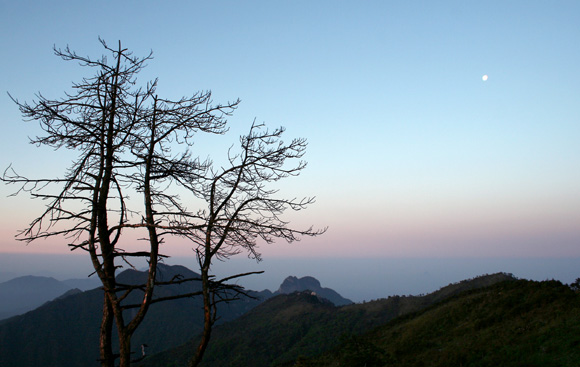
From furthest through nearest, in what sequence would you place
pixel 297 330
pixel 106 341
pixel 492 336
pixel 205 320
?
pixel 297 330 → pixel 492 336 → pixel 106 341 → pixel 205 320

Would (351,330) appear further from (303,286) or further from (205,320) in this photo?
(303,286)

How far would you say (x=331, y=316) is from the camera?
5031 centimetres

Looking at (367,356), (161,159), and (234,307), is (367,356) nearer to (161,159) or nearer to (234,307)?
(161,159)

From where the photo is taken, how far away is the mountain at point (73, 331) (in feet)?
257

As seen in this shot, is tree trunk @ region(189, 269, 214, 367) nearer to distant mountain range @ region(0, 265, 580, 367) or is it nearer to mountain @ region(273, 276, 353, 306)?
distant mountain range @ region(0, 265, 580, 367)

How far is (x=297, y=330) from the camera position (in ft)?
163

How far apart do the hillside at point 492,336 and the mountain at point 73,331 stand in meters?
58.7

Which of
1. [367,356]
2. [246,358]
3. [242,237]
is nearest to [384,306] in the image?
[246,358]

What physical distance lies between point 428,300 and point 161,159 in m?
46.8

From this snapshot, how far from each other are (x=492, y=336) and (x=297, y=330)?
126 ft

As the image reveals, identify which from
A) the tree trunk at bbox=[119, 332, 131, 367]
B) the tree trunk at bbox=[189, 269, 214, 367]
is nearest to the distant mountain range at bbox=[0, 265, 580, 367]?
the tree trunk at bbox=[119, 332, 131, 367]

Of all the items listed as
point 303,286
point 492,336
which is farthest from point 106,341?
point 303,286

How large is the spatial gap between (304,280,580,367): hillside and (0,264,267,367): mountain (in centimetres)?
5870

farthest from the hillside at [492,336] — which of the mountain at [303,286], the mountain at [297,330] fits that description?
the mountain at [303,286]
